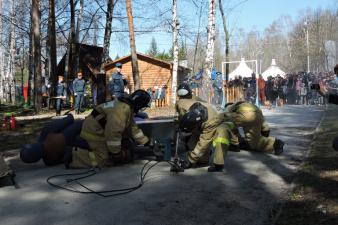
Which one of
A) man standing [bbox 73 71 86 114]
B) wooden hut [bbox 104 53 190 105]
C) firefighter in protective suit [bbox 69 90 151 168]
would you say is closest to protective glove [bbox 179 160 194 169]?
firefighter in protective suit [bbox 69 90 151 168]

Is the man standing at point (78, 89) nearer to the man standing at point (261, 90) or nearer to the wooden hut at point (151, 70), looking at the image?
the man standing at point (261, 90)

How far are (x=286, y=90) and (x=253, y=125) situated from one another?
18753mm

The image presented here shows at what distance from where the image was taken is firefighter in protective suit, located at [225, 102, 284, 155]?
26.5ft

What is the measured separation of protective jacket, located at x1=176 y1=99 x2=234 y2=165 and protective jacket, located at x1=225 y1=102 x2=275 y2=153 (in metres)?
0.95

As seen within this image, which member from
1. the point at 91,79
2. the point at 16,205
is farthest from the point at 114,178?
the point at 91,79

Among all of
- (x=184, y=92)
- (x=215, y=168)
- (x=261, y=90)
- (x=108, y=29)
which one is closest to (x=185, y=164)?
(x=215, y=168)

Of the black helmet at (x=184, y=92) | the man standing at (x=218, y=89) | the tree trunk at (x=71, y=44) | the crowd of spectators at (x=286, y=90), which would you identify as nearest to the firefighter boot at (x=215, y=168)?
the black helmet at (x=184, y=92)

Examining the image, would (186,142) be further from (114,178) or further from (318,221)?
(318,221)

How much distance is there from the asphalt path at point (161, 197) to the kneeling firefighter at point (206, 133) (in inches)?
8.3

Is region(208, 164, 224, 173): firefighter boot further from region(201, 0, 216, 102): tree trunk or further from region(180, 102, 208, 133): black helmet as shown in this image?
region(201, 0, 216, 102): tree trunk

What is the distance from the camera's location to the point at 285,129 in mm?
A: 11883

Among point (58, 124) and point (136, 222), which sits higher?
point (58, 124)

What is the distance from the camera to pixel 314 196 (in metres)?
5.11

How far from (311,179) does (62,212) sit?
3.29m
